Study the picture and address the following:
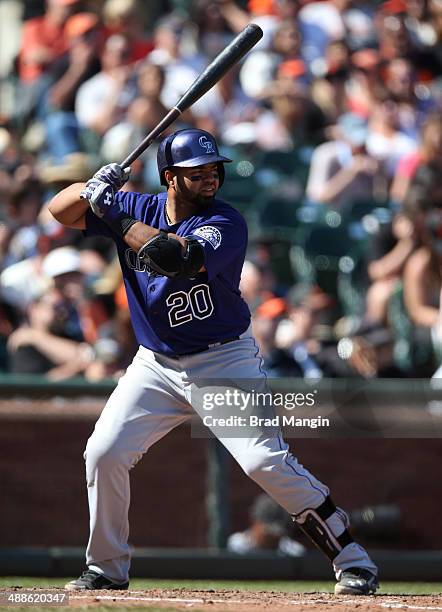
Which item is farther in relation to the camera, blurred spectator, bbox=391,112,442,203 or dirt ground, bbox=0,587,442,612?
blurred spectator, bbox=391,112,442,203

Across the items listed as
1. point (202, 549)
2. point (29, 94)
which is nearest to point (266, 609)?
point (202, 549)

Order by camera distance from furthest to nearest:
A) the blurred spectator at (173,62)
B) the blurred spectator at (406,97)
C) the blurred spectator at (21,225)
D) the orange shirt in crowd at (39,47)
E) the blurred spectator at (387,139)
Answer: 1. the orange shirt in crowd at (39,47)
2. the blurred spectator at (173,62)
3. the blurred spectator at (406,97)
4. the blurred spectator at (387,139)
5. the blurred spectator at (21,225)

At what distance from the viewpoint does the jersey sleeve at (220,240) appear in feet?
16.1

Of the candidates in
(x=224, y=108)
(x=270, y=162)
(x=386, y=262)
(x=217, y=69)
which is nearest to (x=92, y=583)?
(x=217, y=69)

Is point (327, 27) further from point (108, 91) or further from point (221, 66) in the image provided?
point (221, 66)

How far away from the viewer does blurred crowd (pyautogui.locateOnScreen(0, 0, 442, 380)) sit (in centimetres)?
781

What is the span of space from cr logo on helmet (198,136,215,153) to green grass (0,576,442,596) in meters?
2.27

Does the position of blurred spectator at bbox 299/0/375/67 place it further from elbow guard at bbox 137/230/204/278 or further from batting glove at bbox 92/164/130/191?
elbow guard at bbox 137/230/204/278

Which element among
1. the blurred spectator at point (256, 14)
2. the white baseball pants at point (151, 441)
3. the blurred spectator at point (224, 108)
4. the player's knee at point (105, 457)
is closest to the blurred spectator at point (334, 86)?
the blurred spectator at point (224, 108)

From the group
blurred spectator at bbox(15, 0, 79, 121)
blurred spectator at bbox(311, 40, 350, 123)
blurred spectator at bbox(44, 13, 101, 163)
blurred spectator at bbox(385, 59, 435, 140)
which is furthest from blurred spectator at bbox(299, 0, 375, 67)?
blurred spectator at bbox(15, 0, 79, 121)

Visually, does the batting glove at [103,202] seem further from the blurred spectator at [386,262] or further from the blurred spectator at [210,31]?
the blurred spectator at [210,31]

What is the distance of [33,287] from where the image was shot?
27.7 feet

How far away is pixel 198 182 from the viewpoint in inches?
201

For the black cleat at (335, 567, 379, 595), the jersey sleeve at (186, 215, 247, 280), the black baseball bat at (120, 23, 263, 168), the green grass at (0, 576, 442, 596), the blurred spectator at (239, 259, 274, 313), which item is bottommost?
the green grass at (0, 576, 442, 596)
